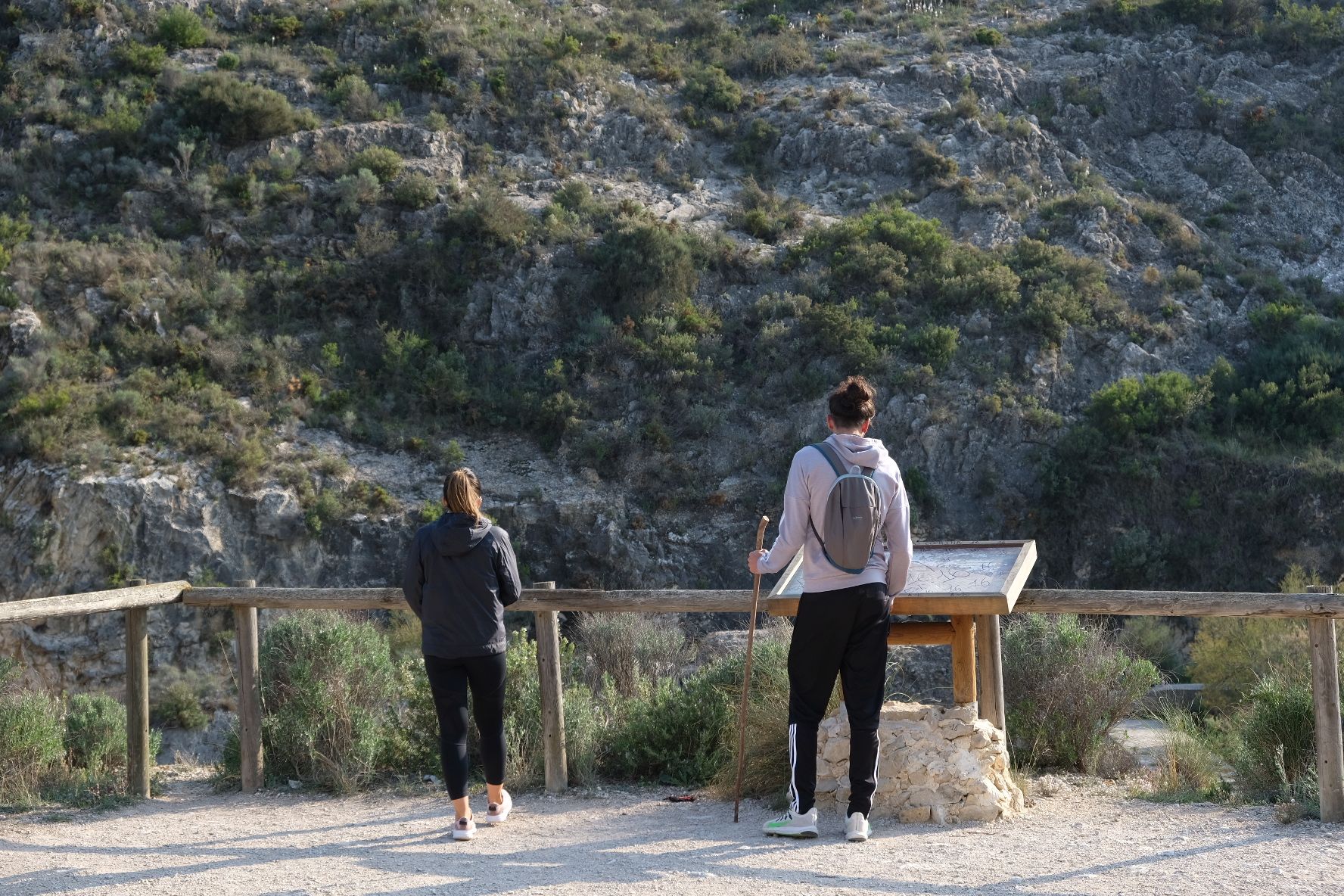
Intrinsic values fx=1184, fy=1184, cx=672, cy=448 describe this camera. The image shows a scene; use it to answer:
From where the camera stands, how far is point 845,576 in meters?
4.73

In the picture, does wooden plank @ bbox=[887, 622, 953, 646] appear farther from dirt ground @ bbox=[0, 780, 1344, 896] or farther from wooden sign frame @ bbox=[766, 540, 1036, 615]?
dirt ground @ bbox=[0, 780, 1344, 896]

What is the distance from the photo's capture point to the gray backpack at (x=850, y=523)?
4.68 meters

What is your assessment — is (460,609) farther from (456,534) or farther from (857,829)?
(857,829)

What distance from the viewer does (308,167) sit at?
2097 cm

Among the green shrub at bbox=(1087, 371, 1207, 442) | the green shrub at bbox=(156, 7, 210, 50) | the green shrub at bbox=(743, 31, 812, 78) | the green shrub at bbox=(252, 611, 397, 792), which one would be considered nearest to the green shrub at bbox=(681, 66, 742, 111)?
the green shrub at bbox=(743, 31, 812, 78)

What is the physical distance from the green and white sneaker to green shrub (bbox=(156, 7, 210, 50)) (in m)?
22.9

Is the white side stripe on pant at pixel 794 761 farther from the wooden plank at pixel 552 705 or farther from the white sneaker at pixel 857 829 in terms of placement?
the wooden plank at pixel 552 705

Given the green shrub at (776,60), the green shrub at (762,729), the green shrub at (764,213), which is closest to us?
the green shrub at (762,729)

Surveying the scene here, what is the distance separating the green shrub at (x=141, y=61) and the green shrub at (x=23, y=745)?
1876 centimetres

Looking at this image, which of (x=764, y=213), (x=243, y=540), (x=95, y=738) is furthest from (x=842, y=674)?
(x=764, y=213)

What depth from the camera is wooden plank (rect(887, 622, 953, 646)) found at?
529cm

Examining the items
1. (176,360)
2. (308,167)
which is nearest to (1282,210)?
(308,167)

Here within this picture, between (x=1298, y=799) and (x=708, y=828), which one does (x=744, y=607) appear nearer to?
(x=708, y=828)

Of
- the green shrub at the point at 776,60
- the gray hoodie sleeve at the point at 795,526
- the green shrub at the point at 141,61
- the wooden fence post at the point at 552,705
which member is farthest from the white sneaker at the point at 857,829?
the green shrub at the point at 776,60
